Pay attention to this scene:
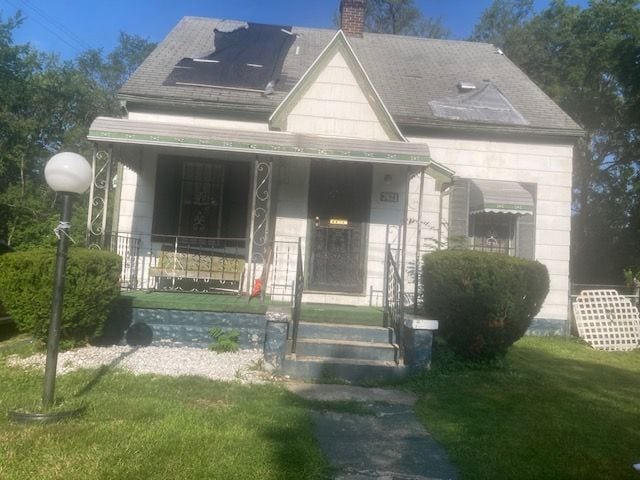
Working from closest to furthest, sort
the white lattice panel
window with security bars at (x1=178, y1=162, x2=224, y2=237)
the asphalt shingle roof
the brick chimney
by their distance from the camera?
1. window with security bars at (x1=178, y1=162, x2=224, y2=237)
2. the white lattice panel
3. the asphalt shingle roof
4. the brick chimney

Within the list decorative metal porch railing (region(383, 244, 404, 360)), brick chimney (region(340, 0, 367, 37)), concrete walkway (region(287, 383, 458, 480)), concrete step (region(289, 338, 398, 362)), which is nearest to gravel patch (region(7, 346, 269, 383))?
concrete step (region(289, 338, 398, 362))

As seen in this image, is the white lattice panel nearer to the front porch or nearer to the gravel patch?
the front porch

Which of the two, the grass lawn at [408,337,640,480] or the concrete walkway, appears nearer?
the concrete walkway

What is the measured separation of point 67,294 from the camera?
6.09 m

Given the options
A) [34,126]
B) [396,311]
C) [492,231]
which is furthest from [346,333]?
[34,126]

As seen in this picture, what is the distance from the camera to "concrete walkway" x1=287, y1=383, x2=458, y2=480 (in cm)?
368

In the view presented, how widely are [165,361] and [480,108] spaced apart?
8335 mm

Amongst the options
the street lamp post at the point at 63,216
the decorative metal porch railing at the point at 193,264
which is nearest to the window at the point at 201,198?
the decorative metal porch railing at the point at 193,264

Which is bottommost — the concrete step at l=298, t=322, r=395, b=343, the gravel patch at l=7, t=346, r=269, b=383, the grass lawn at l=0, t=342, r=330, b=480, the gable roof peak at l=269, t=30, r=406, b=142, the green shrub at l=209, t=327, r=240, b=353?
the grass lawn at l=0, t=342, r=330, b=480

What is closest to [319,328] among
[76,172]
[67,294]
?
[67,294]

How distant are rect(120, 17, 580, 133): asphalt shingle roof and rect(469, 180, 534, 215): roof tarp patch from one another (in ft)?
4.75

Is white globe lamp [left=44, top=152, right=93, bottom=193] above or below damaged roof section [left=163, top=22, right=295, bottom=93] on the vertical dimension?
below

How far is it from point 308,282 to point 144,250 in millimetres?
3180

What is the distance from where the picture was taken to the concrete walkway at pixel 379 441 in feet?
12.1
